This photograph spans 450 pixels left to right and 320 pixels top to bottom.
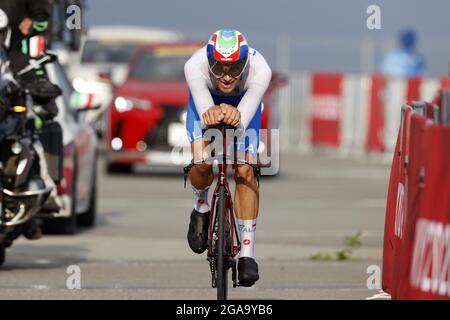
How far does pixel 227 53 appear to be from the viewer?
10.1m

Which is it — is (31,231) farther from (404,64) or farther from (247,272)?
(404,64)

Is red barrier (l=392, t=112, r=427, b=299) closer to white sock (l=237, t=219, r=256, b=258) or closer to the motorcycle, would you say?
white sock (l=237, t=219, r=256, b=258)

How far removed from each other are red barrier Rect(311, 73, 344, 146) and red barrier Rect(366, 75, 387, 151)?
6.11ft

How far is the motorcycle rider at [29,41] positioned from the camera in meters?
13.6

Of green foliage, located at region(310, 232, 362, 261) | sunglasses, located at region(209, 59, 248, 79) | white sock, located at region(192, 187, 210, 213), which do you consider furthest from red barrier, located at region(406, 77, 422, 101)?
sunglasses, located at region(209, 59, 248, 79)

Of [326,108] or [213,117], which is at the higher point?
[213,117]

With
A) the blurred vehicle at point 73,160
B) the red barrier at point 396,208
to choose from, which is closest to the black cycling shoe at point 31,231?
the blurred vehicle at point 73,160

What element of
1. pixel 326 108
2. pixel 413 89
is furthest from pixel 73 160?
pixel 326 108

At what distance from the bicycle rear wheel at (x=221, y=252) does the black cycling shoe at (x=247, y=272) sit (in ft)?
0.51

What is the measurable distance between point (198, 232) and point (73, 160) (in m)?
5.94

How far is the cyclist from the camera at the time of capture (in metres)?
10.1

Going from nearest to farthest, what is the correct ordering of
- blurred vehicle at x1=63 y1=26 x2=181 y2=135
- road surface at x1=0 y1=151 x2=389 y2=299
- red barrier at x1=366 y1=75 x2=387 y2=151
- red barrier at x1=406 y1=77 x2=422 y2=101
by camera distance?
road surface at x1=0 y1=151 x2=389 y2=299, blurred vehicle at x1=63 y1=26 x2=181 y2=135, red barrier at x1=406 y1=77 x2=422 y2=101, red barrier at x1=366 y1=75 x2=387 y2=151

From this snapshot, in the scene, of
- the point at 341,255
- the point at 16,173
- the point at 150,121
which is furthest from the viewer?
the point at 150,121

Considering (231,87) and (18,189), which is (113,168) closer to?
(18,189)
